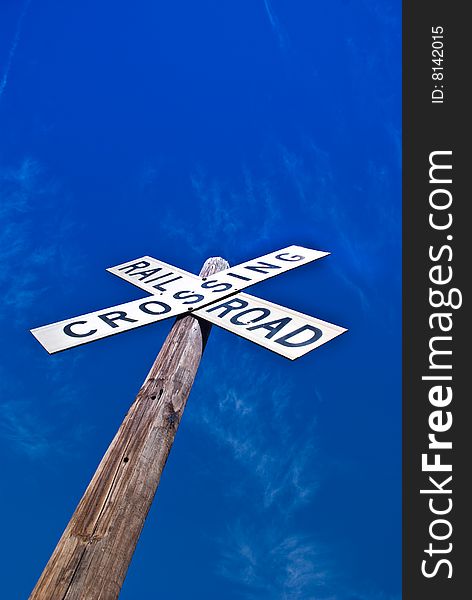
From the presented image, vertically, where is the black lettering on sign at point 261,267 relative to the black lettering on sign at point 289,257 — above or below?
below

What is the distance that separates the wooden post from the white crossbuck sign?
0.47 metres

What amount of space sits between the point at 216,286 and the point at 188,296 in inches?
10.4

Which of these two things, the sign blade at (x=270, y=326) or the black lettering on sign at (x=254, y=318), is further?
the black lettering on sign at (x=254, y=318)

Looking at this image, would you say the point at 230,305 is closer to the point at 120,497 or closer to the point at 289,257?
the point at 289,257

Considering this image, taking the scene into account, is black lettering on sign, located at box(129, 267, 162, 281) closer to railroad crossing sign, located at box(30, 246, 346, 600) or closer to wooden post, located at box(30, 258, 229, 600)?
railroad crossing sign, located at box(30, 246, 346, 600)

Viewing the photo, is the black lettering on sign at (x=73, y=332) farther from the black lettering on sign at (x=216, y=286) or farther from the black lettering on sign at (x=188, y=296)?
the black lettering on sign at (x=216, y=286)

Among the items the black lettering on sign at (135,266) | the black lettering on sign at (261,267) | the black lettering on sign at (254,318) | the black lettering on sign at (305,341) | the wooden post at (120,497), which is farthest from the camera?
→ the black lettering on sign at (135,266)

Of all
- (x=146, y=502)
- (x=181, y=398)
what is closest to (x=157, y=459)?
(x=146, y=502)

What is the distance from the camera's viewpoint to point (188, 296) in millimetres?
3748

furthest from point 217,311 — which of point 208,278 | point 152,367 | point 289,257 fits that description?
point 289,257

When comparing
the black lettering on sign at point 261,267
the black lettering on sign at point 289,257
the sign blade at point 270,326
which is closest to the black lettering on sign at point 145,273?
the black lettering on sign at point 261,267

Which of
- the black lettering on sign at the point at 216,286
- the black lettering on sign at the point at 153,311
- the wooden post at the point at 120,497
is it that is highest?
the black lettering on sign at the point at 216,286

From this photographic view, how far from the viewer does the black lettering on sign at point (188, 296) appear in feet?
12.1

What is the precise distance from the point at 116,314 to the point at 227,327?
0.72 m
